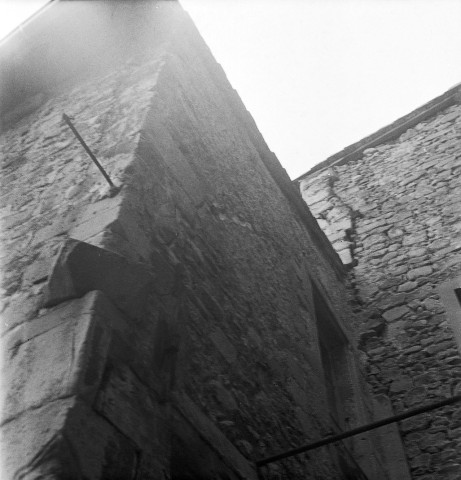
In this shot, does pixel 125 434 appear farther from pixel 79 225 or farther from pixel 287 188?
pixel 287 188

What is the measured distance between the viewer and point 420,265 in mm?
6336

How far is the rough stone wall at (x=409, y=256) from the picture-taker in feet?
16.3

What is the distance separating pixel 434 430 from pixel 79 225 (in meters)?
3.47

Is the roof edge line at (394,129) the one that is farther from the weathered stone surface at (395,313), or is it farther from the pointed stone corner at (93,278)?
the pointed stone corner at (93,278)

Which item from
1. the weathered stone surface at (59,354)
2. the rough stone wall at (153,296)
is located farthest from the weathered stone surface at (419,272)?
the weathered stone surface at (59,354)

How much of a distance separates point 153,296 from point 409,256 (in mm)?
4704

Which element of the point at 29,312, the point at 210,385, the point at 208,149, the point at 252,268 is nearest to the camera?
the point at 29,312

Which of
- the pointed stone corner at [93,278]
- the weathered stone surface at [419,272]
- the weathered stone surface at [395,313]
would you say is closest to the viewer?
the pointed stone corner at [93,278]

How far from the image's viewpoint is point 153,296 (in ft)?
7.78

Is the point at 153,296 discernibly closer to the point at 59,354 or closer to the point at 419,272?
the point at 59,354

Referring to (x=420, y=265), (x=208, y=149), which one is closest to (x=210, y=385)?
(x=208, y=149)

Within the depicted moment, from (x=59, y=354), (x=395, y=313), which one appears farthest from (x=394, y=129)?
(x=59, y=354)

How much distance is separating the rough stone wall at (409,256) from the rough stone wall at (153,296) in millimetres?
497

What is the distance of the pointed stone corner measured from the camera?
7.14ft
